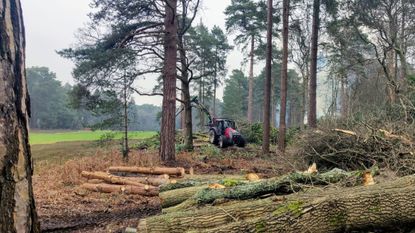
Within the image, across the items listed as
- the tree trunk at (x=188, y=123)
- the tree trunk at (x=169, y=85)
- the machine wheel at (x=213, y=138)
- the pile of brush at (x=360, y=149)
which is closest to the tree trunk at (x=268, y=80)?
the machine wheel at (x=213, y=138)

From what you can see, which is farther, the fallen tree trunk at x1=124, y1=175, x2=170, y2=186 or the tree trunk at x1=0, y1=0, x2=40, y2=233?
the fallen tree trunk at x1=124, y1=175, x2=170, y2=186

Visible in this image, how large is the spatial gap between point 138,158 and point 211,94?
97.1 ft

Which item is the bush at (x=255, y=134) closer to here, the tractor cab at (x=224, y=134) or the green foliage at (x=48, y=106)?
the tractor cab at (x=224, y=134)

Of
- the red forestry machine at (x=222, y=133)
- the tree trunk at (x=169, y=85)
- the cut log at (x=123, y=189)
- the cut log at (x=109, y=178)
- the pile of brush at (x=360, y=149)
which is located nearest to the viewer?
the pile of brush at (x=360, y=149)

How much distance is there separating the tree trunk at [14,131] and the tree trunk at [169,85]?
33.6 ft

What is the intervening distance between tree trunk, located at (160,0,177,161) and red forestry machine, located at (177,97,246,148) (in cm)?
432

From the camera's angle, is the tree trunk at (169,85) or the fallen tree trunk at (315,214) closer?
the fallen tree trunk at (315,214)

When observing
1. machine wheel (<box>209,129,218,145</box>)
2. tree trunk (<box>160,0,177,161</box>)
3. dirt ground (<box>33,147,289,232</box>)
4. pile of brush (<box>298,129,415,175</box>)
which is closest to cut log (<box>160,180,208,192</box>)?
dirt ground (<box>33,147,289,232</box>)

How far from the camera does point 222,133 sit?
1789 cm

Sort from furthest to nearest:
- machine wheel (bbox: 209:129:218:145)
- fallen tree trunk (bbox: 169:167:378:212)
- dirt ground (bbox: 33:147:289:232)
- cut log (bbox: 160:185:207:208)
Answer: machine wheel (bbox: 209:129:218:145) < dirt ground (bbox: 33:147:289:232) < cut log (bbox: 160:185:207:208) < fallen tree trunk (bbox: 169:167:378:212)

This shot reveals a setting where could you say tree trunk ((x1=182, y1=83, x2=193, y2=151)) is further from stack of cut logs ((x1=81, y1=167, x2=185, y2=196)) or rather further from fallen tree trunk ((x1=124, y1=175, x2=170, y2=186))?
fallen tree trunk ((x1=124, y1=175, x2=170, y2=186))

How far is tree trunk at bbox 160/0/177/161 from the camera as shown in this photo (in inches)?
467

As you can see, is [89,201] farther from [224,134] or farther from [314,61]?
[314,61]

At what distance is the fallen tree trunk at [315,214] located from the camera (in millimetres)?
3713
